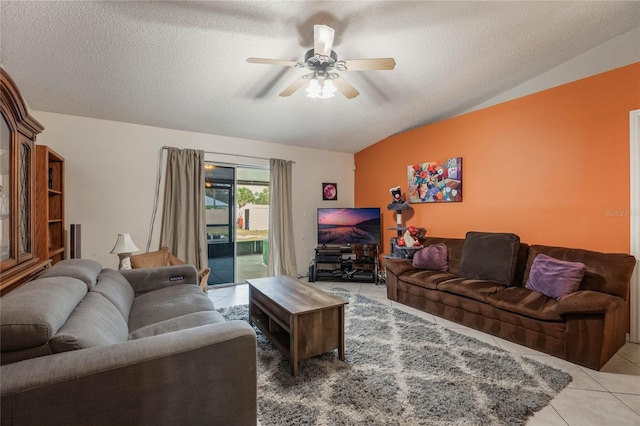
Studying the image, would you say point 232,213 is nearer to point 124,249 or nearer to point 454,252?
point 124,249

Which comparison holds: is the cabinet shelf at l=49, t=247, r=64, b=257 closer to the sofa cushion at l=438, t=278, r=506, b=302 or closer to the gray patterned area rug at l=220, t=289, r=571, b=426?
the gray patterned area rug at l=220, t=289, r=571, b=426

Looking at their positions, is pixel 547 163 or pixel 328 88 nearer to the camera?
pixel 328 88

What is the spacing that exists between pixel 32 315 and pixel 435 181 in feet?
14.3

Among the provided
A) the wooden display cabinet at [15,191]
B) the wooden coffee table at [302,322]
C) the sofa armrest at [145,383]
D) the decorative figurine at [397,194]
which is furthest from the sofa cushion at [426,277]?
the wooden display cabinet at [15,191]

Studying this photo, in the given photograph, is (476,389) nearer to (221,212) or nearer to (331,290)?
(331,290)

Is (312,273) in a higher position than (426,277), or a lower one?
lower

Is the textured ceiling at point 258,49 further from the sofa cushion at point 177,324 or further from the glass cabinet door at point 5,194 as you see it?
the sofa cushion at point 177,324

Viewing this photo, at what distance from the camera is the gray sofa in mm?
971

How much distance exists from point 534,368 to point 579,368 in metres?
0.35

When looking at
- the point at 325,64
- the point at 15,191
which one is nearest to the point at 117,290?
the point at 15,191

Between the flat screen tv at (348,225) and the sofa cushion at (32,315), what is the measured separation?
3.79 m

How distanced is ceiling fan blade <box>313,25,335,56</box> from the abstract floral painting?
2.71 m

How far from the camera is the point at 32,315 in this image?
42.5 inches

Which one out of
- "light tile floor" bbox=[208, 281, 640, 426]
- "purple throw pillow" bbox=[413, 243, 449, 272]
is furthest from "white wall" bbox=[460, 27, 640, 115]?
"light tile floor" bbox=[208, 281, 640, 426]
